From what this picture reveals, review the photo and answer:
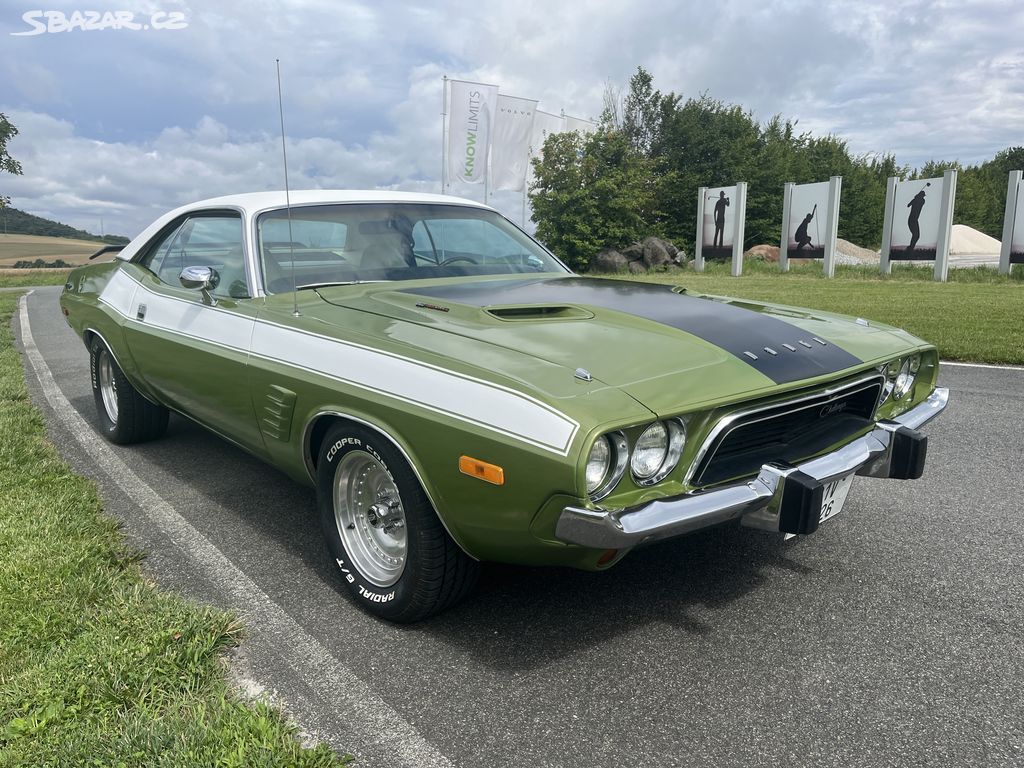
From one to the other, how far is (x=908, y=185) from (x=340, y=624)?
20924 mm

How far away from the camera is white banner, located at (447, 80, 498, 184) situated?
23141 millimetres

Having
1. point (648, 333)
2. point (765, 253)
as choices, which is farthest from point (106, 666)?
point (765, 253)

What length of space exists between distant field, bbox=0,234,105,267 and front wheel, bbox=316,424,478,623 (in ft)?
99.4

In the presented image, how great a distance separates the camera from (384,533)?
9.23 feet

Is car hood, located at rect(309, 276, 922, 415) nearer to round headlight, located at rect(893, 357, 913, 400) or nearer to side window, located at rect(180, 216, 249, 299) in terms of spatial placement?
A: round headlight, located at rect(893, 357, 913, 400)

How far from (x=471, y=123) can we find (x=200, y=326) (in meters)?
21.4

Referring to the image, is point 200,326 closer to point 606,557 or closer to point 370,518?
point 370,518

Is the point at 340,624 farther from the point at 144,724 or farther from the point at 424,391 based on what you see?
the point at 424,391

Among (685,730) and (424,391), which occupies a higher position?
(424,391)

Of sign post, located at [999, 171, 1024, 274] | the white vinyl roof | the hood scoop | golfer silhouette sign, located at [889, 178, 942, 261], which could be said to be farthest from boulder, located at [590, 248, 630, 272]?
the hood scoop

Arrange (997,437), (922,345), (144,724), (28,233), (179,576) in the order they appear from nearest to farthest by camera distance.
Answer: (144,724)
(179,576)
(922,345)
(997,437)
(28,233)

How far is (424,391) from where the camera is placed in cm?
238

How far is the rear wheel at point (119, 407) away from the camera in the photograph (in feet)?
A: 15.5

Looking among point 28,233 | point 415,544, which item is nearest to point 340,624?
point 415,544
